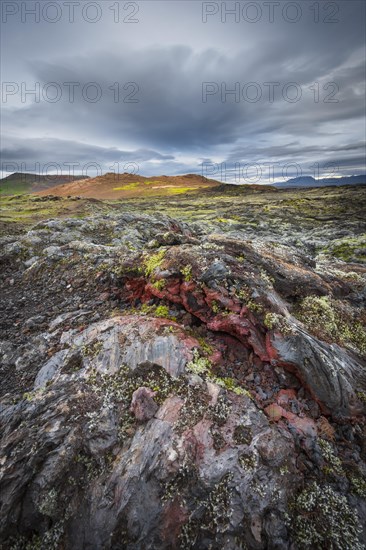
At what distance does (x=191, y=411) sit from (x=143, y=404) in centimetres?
117

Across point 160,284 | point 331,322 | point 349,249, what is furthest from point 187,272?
point 349,249

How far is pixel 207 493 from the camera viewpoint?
560cm

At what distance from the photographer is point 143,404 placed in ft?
22.4

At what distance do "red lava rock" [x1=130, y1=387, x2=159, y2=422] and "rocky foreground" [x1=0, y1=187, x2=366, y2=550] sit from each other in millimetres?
44

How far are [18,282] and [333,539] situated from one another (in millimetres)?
17593

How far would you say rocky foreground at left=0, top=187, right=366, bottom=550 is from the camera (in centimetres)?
541

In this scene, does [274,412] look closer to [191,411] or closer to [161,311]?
[191,411]

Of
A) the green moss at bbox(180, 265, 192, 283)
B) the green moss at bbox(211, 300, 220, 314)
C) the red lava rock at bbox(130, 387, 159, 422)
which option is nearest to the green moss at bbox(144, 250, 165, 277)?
the green moss at bbox(180, 265, 192, 283)

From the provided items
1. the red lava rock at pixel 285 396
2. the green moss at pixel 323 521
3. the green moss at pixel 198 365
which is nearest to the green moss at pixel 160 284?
the green moss at pixel 198 365

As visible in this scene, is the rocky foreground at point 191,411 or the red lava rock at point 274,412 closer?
the rocky foreground at point 191,411

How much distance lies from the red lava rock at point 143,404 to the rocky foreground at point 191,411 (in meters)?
0.04

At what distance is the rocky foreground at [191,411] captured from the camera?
17.7ft

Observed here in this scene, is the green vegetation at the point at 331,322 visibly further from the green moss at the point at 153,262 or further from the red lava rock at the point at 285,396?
the green moss at the point at 153,262

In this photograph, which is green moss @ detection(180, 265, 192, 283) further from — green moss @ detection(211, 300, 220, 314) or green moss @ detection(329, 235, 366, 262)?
green moss @ detection(329, 235, 366, 262)
